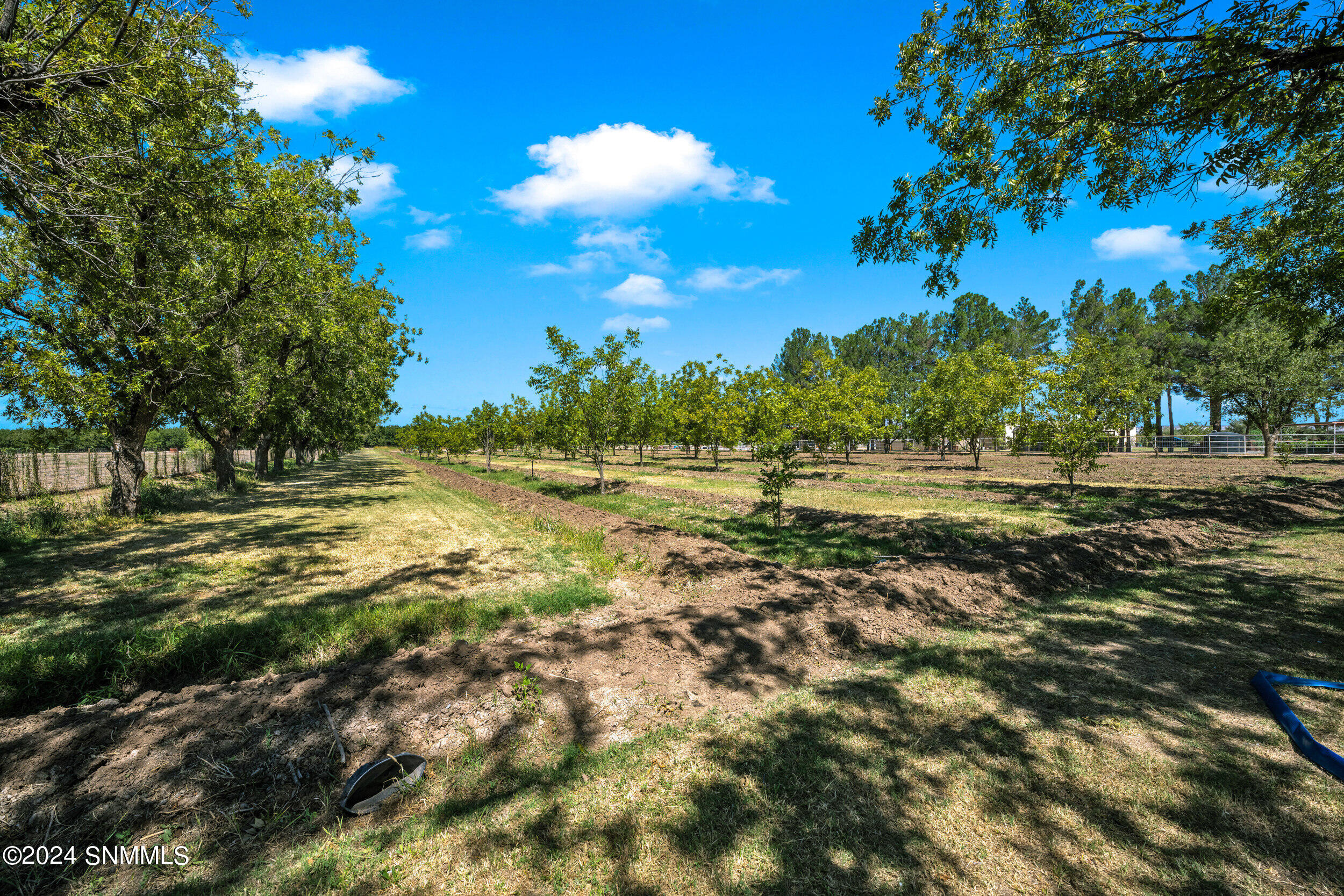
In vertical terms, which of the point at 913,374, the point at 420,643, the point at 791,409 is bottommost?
the point at 420,643

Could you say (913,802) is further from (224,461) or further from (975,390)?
(975,390)

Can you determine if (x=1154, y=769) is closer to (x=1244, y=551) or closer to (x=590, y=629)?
(x=590, y=629)

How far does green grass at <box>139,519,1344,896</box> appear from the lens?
96.6 inches

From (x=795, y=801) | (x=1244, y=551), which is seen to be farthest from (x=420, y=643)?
(x=1244, y=551)

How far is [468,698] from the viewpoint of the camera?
3.99 metres

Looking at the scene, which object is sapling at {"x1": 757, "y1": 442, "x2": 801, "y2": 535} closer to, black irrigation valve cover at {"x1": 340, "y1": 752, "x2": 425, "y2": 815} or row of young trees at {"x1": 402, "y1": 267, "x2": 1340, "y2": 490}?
row of young trees at {"x1": 402, "y1": 267, "x2": 1340, "y2": 490}

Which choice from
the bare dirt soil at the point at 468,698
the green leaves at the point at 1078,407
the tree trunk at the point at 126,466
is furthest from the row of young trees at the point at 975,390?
the tree trunk at the point at 126,466

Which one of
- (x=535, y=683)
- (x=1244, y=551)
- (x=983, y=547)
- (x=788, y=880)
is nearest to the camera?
(x=788, y=880)

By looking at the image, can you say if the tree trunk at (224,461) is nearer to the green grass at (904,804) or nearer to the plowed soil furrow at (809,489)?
the plowed soil furrow at (809,489)

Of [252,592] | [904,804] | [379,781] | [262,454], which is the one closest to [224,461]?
[262,454]

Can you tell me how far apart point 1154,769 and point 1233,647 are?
10.3ft

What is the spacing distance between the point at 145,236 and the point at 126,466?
24.1 feet

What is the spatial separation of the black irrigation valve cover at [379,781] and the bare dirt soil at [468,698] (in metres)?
0.16

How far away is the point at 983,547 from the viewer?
376 inches
